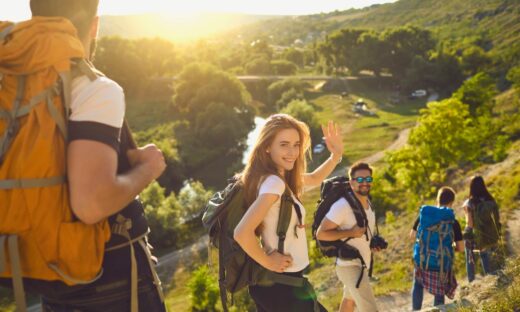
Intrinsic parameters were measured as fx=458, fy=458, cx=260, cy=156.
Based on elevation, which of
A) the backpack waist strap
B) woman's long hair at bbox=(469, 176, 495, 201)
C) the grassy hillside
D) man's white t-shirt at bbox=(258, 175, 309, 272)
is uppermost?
the grassy hillside

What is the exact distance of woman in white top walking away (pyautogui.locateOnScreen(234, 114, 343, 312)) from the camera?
3.70 metres

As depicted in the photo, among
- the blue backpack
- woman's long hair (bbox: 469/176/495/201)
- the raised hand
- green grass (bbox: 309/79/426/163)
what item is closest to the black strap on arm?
the raised hand

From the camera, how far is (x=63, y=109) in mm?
2129

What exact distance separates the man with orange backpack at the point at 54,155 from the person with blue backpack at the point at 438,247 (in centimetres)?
595

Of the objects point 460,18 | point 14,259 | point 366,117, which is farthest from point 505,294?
point 460,18

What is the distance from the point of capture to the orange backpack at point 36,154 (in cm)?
206

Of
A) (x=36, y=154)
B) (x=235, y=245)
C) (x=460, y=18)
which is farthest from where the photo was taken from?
(x=460, y=18)

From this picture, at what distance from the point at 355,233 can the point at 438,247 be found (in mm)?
2216

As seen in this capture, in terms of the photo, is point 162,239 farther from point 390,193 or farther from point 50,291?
point 50,291

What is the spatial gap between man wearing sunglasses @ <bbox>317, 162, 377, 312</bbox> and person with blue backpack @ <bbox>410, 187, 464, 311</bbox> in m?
1.69

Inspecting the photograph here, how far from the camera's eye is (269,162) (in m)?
4.10

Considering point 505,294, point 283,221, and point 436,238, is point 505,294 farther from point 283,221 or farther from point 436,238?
point 283,221

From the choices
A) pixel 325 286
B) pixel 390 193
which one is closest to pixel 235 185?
pixel 325 286

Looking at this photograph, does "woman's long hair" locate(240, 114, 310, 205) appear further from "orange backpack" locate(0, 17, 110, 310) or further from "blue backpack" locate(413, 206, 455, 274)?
"blue backpack" locate(413, 206, 455, 274)
